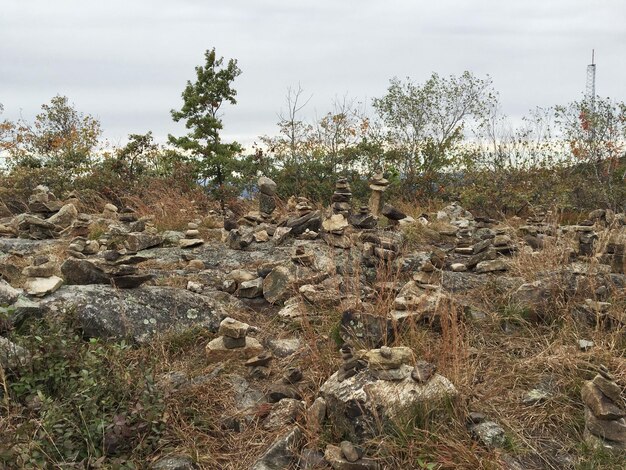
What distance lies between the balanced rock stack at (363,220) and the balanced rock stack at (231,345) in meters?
3.24

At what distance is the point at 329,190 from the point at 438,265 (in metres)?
6.97

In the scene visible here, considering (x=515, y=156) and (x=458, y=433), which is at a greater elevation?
(x=515, y=156)

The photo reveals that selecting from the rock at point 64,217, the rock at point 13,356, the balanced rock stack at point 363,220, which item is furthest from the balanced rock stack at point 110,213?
the rock at point 13,356

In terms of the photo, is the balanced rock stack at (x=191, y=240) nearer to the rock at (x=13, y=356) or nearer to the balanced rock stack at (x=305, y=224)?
the balanced rock stack at (x=305, y=224)

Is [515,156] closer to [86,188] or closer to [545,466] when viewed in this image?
[86,188]

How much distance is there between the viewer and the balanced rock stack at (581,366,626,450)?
A: 10.2 ft

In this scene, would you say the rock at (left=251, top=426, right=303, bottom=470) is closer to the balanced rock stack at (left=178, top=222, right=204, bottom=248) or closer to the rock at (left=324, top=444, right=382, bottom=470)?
the rock at (left=324, top=444, right=382, bottom=470)

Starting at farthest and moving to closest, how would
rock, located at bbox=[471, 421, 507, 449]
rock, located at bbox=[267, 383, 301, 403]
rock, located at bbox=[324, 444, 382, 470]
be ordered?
rock, located at bbox=[267, 383, 301, 403]
rock, located at bbox=[471, 421, 507, 449]
rock, located at bbox=[324, 444, 382, 470]

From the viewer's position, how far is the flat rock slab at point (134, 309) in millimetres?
4461

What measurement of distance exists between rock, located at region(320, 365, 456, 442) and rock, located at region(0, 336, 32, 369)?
200cm

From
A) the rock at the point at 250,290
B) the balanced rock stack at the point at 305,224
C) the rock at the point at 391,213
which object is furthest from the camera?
the rock at the point at 391,213

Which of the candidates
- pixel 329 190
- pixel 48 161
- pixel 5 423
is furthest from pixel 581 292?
pixel 48 161

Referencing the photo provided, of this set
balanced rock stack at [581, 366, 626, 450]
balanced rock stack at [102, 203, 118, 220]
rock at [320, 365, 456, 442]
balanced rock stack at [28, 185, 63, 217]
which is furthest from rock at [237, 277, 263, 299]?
balanced rock stack at [28, 185, 63, 217]

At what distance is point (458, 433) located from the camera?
10.4 feet
